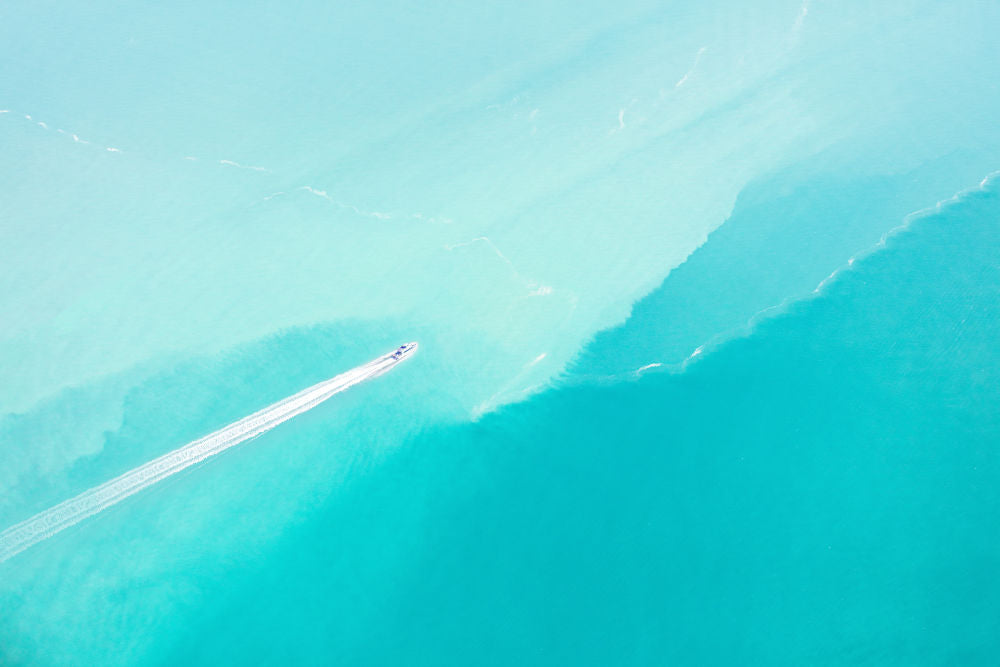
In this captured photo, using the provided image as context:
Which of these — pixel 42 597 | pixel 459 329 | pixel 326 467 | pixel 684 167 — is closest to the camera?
pixel 42 597

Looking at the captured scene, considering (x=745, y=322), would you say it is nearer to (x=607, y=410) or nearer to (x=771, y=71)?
(x=607, y=410)

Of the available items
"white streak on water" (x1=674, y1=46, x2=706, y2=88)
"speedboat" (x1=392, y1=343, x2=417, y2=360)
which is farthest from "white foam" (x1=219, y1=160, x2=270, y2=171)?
"white streak on water" (x1=674, y1=46, x2=706, y2=88)

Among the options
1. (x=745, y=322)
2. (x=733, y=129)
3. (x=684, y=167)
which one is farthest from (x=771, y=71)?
(x=745, y=322)

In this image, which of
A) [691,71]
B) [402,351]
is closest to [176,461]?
[402,351]

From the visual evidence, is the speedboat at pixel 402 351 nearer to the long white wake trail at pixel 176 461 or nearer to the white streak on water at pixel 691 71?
the long white wake trail at pixel 176 461

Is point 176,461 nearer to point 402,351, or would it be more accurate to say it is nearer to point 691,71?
point 402,351

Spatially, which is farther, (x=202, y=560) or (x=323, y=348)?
(x=323, y=348)

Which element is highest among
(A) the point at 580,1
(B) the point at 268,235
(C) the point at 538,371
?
(A) the point at 580,1

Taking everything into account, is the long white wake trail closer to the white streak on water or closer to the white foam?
the white foam

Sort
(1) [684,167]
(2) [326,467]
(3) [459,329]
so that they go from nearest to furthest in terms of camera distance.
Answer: (2) [326,467], (3) [459,329], (1) [684,167]
